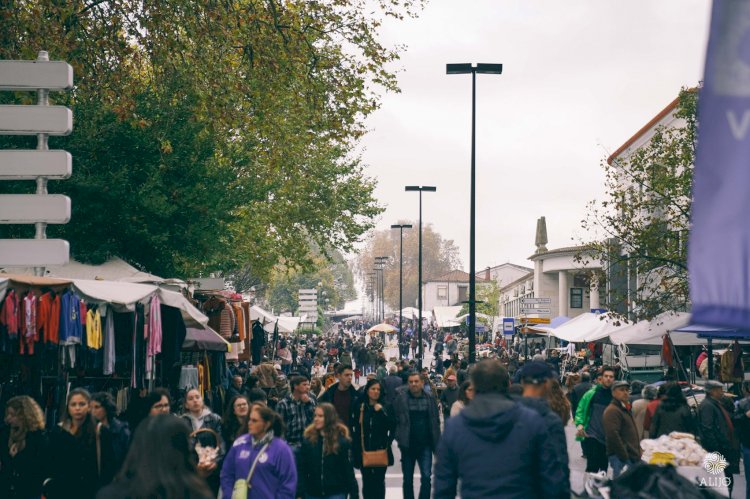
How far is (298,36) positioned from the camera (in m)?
16.3

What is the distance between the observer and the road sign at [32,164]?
978 cm

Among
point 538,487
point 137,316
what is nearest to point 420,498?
point 137,316

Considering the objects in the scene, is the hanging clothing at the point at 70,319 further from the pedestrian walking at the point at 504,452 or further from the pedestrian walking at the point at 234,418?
the pedestrian walking at the point at 504,452

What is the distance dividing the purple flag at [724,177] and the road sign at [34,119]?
27.3ft

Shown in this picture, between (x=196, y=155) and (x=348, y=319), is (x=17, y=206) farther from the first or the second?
(x=348, y=319)

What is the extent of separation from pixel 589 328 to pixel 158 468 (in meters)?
26.2

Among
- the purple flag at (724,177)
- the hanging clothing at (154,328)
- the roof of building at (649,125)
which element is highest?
the roof of building at (649,125)

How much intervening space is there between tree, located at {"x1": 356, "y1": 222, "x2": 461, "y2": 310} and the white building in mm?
4048

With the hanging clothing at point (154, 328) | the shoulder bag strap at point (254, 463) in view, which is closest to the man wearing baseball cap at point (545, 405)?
the shoulder bag strap at point (254, 463)

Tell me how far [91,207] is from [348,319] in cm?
13649

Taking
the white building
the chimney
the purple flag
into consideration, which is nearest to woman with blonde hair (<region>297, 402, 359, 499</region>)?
the purple flag

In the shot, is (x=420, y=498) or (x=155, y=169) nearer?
(x=420, y=498)

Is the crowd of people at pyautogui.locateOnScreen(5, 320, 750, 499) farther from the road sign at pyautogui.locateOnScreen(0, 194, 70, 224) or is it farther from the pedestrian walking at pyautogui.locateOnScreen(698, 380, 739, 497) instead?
the road sign at pyautogui.locateOnScreen(0, 194, 70, 224)

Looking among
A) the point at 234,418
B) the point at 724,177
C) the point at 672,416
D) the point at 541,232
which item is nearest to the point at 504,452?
the point at 724,177
